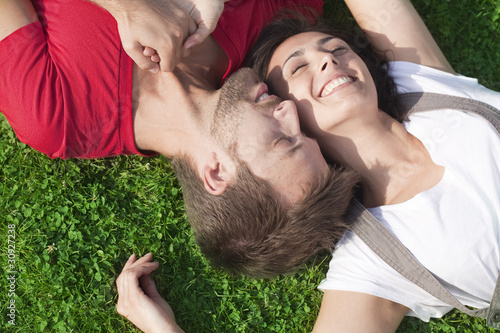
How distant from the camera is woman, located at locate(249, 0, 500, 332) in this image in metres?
2.89

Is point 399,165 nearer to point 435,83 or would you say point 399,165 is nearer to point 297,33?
point 435,83

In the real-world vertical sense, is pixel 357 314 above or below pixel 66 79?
below

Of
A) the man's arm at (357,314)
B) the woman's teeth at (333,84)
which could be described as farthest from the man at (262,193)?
the man's arm at (357,314)

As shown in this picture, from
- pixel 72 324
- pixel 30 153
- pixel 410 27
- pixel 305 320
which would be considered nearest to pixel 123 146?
pixel 30 153

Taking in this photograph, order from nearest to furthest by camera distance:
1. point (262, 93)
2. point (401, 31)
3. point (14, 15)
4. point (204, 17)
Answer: point (204, 17), point (14, 15), point (262, 93), point (401, 31)

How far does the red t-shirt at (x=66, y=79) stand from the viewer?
2875 mm

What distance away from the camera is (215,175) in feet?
9.35

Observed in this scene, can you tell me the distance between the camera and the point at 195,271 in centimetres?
364

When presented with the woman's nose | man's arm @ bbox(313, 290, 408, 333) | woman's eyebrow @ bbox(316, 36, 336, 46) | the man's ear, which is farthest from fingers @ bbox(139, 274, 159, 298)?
woman's eyebrow @ bbox(316, 36, 336, 46)

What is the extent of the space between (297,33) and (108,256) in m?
2.27

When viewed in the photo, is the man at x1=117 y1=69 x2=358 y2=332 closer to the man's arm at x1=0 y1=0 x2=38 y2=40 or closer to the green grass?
the green grass

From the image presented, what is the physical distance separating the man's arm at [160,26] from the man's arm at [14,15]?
53cm

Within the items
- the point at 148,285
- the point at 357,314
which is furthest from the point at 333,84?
the point at 148,285

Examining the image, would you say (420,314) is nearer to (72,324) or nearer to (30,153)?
(72,324)
